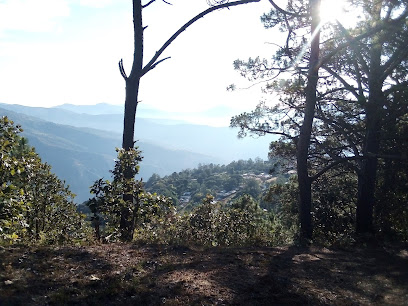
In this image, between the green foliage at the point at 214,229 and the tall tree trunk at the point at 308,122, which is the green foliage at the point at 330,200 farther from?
the green foliage at the point at 214,229

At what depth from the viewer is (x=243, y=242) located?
253 inches

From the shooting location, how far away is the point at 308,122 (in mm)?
8023

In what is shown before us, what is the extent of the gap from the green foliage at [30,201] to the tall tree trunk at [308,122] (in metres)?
4.91

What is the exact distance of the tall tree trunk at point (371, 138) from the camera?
25.6ft

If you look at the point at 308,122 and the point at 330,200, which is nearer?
the point at 308,122

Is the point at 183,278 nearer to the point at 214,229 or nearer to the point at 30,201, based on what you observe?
the point at 214,229

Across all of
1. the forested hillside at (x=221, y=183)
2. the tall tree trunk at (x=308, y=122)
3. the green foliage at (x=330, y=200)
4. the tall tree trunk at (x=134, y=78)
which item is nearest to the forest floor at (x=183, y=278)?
the tall tree trunk at (x=134, y=78)

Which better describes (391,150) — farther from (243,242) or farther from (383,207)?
(243,242)

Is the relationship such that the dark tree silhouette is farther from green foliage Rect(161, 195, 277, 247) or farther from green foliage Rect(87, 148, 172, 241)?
green foliage Rect(161, 195, 277, 247)

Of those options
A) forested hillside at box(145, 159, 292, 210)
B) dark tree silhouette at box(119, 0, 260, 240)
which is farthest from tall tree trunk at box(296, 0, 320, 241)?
forested hillside at box(145, 159, 292, 210)

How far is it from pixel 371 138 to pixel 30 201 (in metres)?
7.90

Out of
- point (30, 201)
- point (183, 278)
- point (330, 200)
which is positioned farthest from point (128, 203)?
point (330, 200)

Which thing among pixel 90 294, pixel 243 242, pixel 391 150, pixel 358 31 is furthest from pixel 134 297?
pixel 391 150

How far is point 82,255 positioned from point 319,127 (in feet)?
27.8
